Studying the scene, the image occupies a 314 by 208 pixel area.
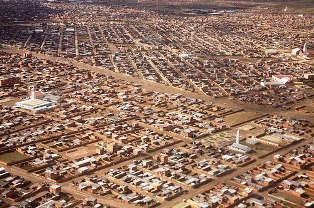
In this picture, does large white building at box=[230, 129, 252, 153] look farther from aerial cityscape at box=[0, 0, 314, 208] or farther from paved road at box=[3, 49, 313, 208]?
paved road at box=[3, 49, 313, 208]

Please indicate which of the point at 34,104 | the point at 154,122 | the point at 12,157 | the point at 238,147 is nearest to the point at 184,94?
the point at 154,122

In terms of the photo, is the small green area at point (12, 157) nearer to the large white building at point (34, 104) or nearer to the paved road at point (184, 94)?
the paved road at point (184, 94)

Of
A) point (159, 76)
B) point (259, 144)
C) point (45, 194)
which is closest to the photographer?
point (45, 194)

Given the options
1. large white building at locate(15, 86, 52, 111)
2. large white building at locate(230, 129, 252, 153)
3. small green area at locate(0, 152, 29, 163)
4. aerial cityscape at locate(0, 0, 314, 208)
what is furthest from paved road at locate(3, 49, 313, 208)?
large white building at locate(15, 86, 52, 111)

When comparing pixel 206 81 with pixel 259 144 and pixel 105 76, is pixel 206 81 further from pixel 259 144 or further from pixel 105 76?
pixel 259 144

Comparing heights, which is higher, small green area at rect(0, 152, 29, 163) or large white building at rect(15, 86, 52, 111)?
large white building at rect(15, 86, 52, 111)

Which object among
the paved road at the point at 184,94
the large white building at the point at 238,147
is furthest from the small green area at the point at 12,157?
the large white building at the point at 238,147

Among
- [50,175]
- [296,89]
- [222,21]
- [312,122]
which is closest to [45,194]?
[50,175]
